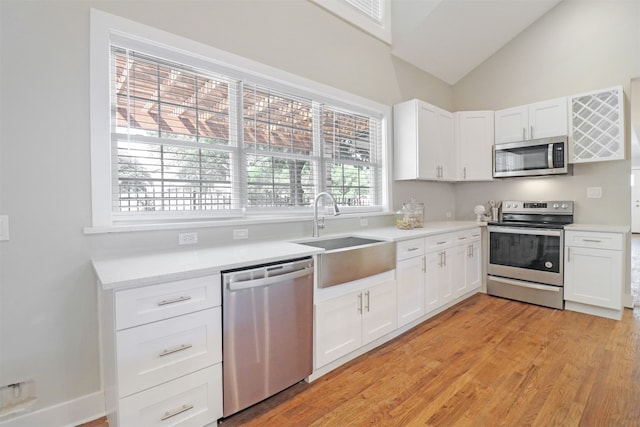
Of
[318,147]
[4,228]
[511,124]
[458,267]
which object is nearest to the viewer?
[4,228]

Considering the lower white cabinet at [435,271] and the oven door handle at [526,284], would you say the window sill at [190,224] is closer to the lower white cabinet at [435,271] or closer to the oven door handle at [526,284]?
the lower white cabinet at [435,271]

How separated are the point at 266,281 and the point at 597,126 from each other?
3.88 m

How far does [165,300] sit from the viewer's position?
1.42 meters

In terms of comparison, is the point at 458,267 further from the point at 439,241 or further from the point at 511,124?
the point at 511,124

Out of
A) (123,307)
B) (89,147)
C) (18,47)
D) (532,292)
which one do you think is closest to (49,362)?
(123,307)

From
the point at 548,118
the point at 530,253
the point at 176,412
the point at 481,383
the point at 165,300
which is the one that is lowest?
the point at 481,383

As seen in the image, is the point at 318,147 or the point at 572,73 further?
the point at 572,73

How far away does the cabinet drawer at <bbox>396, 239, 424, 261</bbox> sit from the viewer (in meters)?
2.67

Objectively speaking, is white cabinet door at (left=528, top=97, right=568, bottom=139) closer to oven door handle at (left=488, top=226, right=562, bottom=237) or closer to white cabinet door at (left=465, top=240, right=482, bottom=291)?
oven door handle at (left=488, top=226, right=562, bottom=237)

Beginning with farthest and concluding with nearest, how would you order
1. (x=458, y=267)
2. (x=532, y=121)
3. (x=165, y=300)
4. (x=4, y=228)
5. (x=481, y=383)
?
(x=532, y=121)
(x=458, y=267)
(x=481, y=383)
(x=4, y=228)
(x=165, y=300)

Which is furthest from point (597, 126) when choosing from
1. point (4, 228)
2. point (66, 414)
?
point (66, 414)

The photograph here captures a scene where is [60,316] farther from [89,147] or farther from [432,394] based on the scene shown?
[432,394]

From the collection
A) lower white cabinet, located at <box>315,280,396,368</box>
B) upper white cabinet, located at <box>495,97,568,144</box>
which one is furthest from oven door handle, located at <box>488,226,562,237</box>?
lower white cabinet, located at <box>315,280,396,368</box>

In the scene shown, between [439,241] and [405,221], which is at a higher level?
[405,221]
